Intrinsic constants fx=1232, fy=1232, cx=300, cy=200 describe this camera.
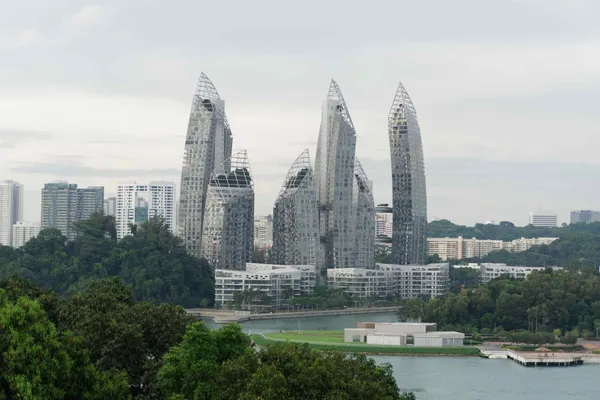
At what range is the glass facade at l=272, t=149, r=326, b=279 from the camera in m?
96.4

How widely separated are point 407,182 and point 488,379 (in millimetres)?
52984

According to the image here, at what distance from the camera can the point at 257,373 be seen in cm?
2602

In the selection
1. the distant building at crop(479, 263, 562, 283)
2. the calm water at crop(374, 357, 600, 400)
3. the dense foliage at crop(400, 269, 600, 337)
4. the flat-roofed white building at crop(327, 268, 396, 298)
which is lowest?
the calm water at crop(374, 357, 600, 400)

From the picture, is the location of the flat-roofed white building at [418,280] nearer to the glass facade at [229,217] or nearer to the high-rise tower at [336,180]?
the high-rise tower at [336,180]

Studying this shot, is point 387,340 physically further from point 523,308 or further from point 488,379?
point 488,379

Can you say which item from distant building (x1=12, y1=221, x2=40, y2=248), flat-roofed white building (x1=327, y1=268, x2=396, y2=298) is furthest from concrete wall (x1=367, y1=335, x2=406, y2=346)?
distant building (x1=12, y1=221, x2=40, y2=248)

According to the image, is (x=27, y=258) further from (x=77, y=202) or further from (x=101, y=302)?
(x=101, y=302)

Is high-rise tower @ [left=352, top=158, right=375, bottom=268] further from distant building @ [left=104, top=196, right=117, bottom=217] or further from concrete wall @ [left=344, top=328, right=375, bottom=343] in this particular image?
distant building @ [left=104, top=196, right=117, bottom=217]

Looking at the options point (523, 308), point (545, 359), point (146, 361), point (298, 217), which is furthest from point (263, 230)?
point (146, 361)

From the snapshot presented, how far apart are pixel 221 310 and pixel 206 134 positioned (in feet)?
59.9

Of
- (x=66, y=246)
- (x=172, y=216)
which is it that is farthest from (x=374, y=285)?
(x=172, y=216)

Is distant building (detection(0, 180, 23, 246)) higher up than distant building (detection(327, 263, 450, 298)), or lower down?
higher up

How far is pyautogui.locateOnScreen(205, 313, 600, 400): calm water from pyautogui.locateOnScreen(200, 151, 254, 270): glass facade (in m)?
36.7

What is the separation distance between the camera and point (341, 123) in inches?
3895
